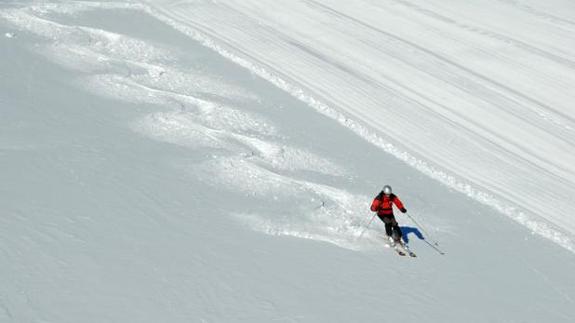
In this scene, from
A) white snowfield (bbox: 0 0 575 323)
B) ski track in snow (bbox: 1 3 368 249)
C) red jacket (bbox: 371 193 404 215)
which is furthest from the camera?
ski track in snow (bbox: 1 3 368 249)

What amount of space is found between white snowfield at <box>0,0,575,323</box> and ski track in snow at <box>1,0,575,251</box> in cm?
7

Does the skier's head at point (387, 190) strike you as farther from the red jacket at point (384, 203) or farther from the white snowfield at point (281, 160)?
the white snowfield at point (281, 160)

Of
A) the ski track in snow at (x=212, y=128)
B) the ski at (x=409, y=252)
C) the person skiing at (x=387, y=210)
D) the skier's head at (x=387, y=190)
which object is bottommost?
the ski track in snow at (x=212, y=128)

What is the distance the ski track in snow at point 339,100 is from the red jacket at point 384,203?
71cm

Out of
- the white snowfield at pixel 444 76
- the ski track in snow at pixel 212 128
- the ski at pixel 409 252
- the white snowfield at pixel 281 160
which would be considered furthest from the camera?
the white snowfield at pixel 444 76

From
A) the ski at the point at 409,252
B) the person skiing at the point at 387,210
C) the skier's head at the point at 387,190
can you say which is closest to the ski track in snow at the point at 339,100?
the person skiing at the point at 387,210

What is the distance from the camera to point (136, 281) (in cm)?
1077

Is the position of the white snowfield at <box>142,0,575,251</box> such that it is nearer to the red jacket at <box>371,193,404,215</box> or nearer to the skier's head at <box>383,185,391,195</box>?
the red jacket at <box>371,193,404,215</box>

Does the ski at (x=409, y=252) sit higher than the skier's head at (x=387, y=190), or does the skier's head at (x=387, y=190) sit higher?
the skier's head at (x=387, y=190)

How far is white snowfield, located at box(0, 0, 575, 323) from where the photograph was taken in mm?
11281

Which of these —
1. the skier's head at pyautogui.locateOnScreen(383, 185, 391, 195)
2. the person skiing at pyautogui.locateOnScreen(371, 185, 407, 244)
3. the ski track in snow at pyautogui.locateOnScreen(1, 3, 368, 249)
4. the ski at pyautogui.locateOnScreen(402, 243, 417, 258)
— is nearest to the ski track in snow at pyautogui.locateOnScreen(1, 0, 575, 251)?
the ski track in snow at pyautogui.locateOnScreen(1, 3, 368, 249)

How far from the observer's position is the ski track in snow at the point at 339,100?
15453 millimetres

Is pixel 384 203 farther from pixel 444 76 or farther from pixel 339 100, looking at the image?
pixel 444 76

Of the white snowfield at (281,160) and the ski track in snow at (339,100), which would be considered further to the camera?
the ski track in snow at (339,100)
